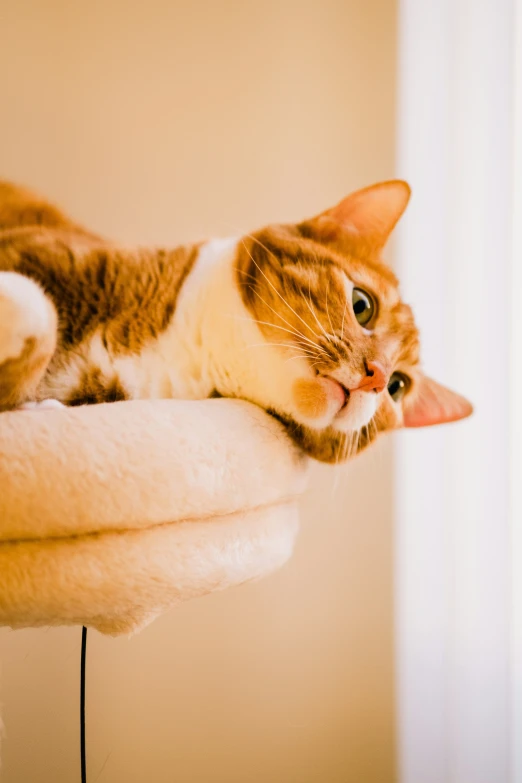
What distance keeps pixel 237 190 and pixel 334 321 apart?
36.6 inches

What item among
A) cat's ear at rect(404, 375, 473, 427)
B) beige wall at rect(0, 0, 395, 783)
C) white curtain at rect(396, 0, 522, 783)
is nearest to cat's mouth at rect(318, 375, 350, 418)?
cat's ear at rect(404, 375, 473, 427)

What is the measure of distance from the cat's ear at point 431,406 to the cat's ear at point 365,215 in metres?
0.28

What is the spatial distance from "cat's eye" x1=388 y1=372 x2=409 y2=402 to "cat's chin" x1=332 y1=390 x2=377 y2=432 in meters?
0.21

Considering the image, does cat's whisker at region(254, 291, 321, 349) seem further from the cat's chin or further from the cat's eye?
the cat's eye

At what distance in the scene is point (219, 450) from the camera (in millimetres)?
627

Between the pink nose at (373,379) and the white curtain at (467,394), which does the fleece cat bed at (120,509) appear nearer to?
the pink nose at (373,379)

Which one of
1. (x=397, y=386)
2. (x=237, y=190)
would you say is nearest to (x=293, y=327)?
(x=397, y=386)

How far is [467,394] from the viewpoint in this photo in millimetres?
1408

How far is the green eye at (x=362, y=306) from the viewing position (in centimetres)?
88

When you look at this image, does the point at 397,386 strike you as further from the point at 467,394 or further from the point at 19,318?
the point at 19,318

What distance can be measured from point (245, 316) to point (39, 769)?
1241 millimetres

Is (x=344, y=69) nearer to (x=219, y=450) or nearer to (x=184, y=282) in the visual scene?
(x=184, y=282)

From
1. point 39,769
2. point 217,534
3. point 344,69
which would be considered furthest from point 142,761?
point 344,69

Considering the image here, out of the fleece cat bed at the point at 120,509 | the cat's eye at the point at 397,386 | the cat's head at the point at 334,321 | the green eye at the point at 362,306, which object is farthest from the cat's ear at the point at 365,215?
the fleece cat bed at the point at 120,509
